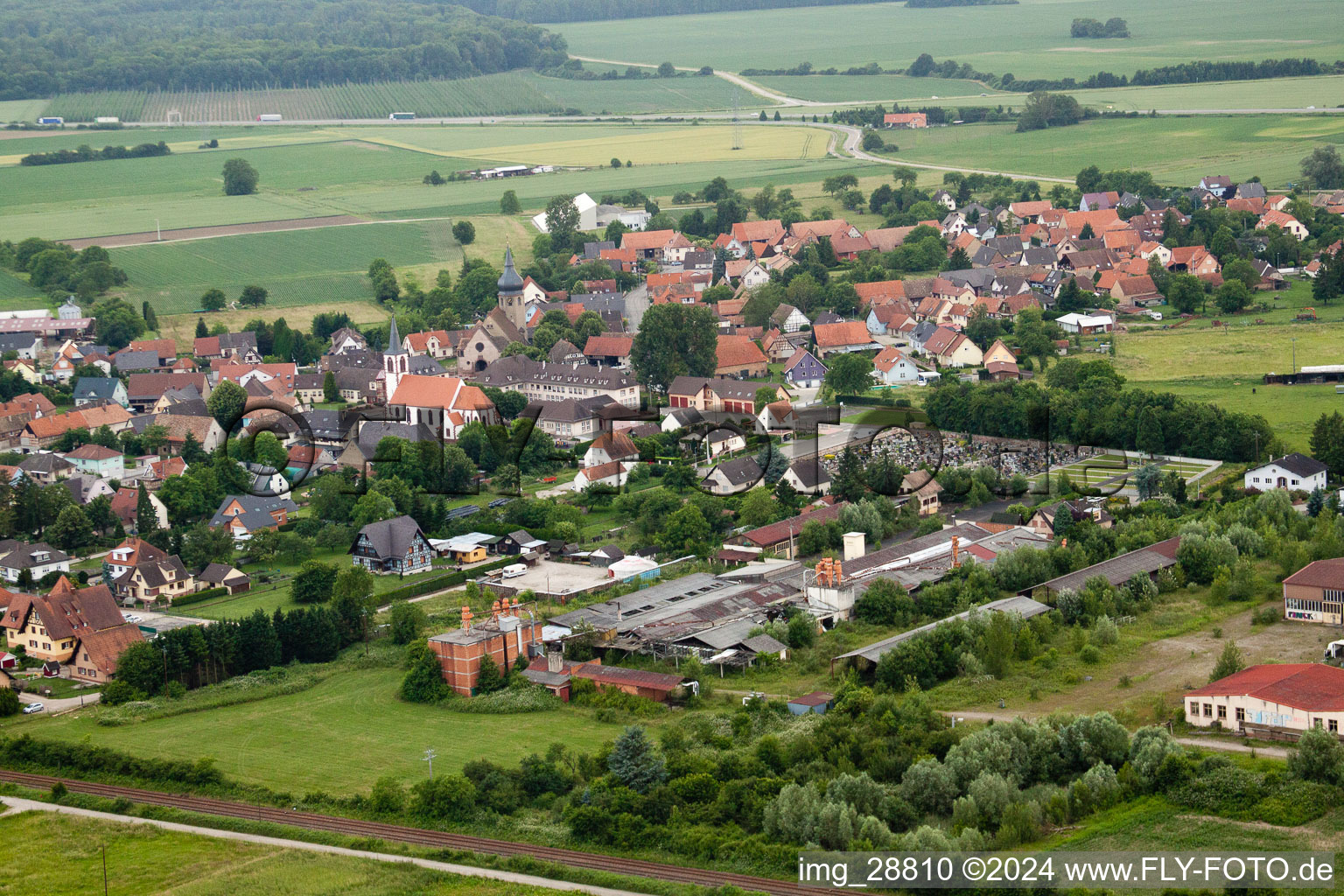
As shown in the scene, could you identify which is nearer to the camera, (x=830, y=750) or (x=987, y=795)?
(x=987, y=795)

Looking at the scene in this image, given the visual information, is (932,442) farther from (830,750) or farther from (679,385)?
(830,750)

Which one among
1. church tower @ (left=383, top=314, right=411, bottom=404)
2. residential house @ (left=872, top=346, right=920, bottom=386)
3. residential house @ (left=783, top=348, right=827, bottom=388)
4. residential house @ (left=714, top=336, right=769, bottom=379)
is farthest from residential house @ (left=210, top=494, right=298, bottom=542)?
residential house @ (left=872, top=346, right=920, bottom=386)

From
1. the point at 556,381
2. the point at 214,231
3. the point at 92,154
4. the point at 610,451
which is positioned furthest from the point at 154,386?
the point at 92,154

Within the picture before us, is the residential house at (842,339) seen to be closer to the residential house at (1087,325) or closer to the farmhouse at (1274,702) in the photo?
the residential house at (1087,325)

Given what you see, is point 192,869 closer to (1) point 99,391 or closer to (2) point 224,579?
(2) point 224,579

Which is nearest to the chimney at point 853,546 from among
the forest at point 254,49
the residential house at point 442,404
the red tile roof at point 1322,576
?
the red tile roof at point 1322,576

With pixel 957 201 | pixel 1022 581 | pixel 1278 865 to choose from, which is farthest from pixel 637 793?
pixel 957 201
